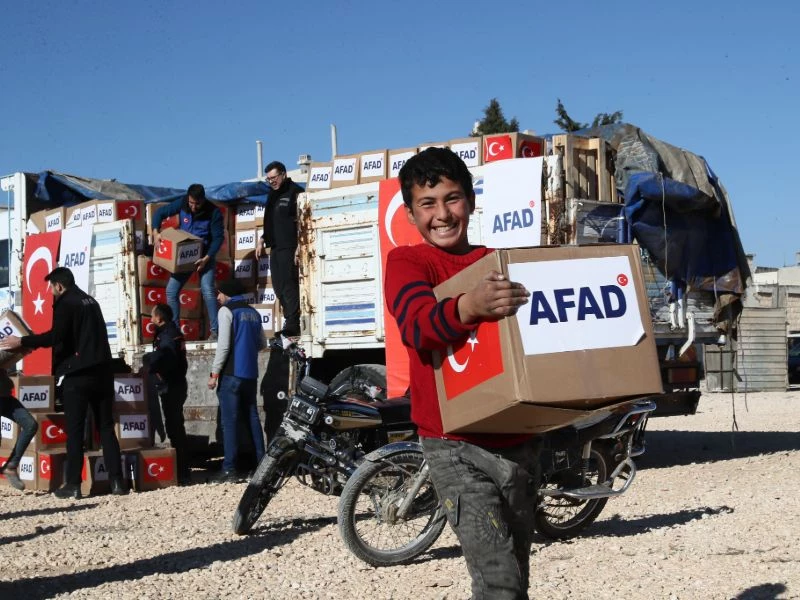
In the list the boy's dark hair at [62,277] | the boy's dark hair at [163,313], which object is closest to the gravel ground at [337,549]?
the boy's dark hair at [163,313]

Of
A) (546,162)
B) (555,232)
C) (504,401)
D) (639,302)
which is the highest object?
(546,162)

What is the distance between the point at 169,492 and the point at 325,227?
2957 mm

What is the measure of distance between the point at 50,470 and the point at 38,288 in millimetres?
4191

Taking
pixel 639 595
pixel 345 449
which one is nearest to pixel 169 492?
pixel 345 449

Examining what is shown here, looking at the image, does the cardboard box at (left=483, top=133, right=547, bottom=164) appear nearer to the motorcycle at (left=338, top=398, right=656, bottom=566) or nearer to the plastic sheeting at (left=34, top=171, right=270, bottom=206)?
the motorcycle at (left=338, top=398, right=656, bottom=566)

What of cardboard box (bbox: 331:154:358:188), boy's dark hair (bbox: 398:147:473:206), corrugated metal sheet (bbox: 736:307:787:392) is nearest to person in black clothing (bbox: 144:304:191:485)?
cardboard box (bbox: 331:154:358:188)

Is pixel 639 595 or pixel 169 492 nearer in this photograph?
pixel 639 595

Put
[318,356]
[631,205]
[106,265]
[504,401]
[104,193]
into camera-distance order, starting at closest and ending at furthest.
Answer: [504,401] → [631,205] → [318,356] → [106,265] → [104,193]

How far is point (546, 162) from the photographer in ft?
29.4

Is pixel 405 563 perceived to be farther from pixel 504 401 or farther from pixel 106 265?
pixel 106 265

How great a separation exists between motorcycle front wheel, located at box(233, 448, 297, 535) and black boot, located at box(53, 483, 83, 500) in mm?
2642

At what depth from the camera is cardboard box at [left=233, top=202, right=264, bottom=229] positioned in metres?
12.7

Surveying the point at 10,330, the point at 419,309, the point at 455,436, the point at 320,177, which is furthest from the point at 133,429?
the point at 419,309

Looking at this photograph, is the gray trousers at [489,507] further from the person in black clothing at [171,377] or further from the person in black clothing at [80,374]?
the person in black clothing at [171,377]
